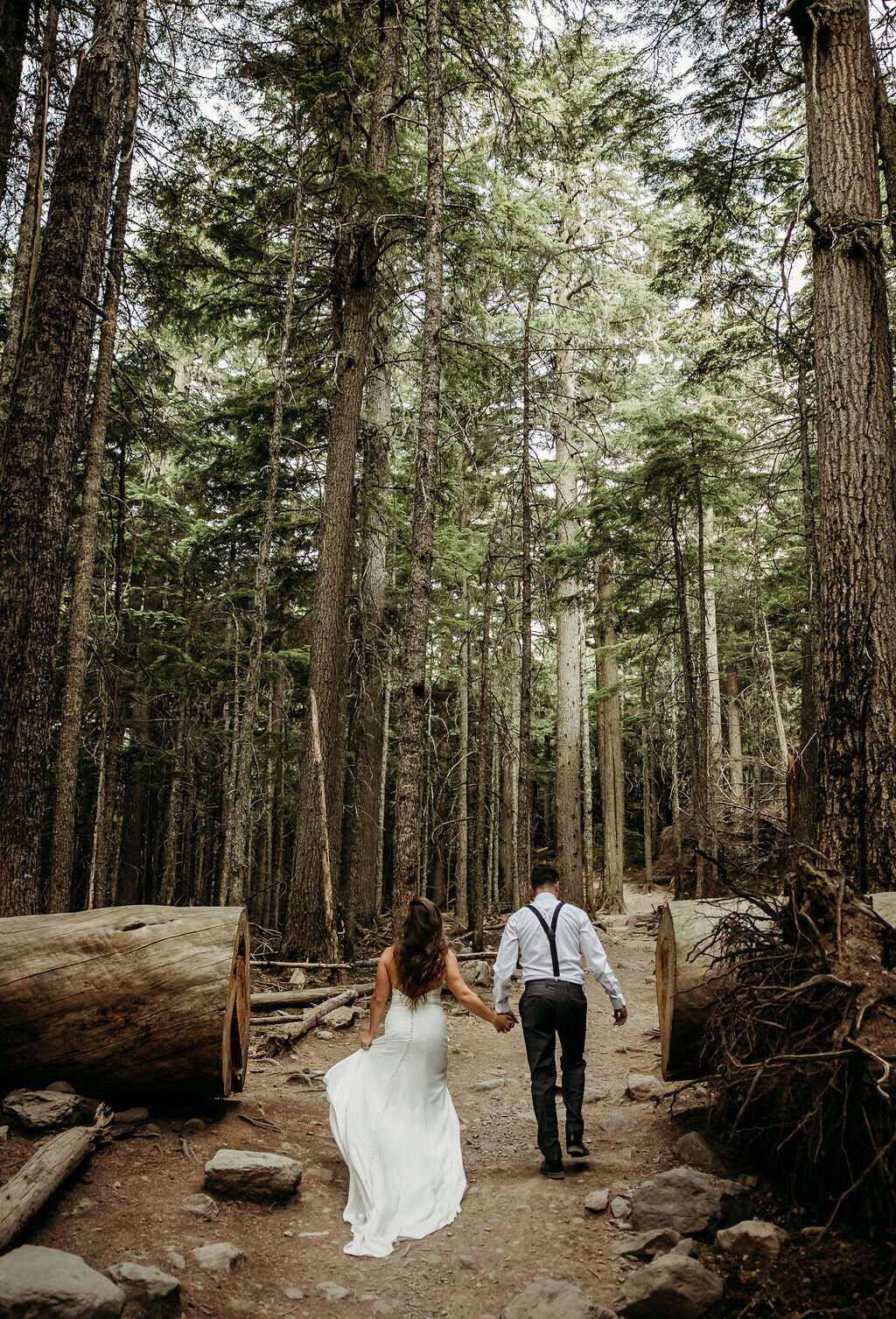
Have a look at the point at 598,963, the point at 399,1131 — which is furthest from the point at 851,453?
the point at 399,1131

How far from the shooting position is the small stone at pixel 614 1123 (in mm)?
5602

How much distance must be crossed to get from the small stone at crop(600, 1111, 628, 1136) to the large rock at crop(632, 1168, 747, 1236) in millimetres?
1383

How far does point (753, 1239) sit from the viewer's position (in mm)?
3535

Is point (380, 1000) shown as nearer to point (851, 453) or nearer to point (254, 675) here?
point (851, 453)

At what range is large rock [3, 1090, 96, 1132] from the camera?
173 inches

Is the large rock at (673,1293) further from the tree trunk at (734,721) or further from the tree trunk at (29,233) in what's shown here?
the tree trunk at (734,721)

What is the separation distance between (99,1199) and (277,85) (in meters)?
15.9

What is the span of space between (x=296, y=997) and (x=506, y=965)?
180 inches

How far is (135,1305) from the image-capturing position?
3.16m

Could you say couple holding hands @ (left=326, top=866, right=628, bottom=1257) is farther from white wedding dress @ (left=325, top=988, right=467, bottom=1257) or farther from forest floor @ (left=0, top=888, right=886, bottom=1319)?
forest floor @ (left=0, top=888, right=886, bottom=1319)

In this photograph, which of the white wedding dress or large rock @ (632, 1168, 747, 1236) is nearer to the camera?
large rock @ (632, 1168, 747, 1236)

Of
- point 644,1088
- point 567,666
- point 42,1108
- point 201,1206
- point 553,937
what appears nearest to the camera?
point 201,1206

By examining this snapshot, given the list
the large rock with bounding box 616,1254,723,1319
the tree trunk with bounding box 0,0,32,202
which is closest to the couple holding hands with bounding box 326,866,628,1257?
the large rock with bounding box 616,1254,723,1319

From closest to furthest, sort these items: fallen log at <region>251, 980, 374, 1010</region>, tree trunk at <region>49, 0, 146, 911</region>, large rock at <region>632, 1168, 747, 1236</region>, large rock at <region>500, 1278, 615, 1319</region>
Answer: large rock at <region>500, 1278, 615, 1319</region>, large rock at <region>632, 1168, 747, 1236</region>, fallen log at <region>251, 980, 374, 1010</region>, tree trunk at <region>49, 0, 146, 911</region>
